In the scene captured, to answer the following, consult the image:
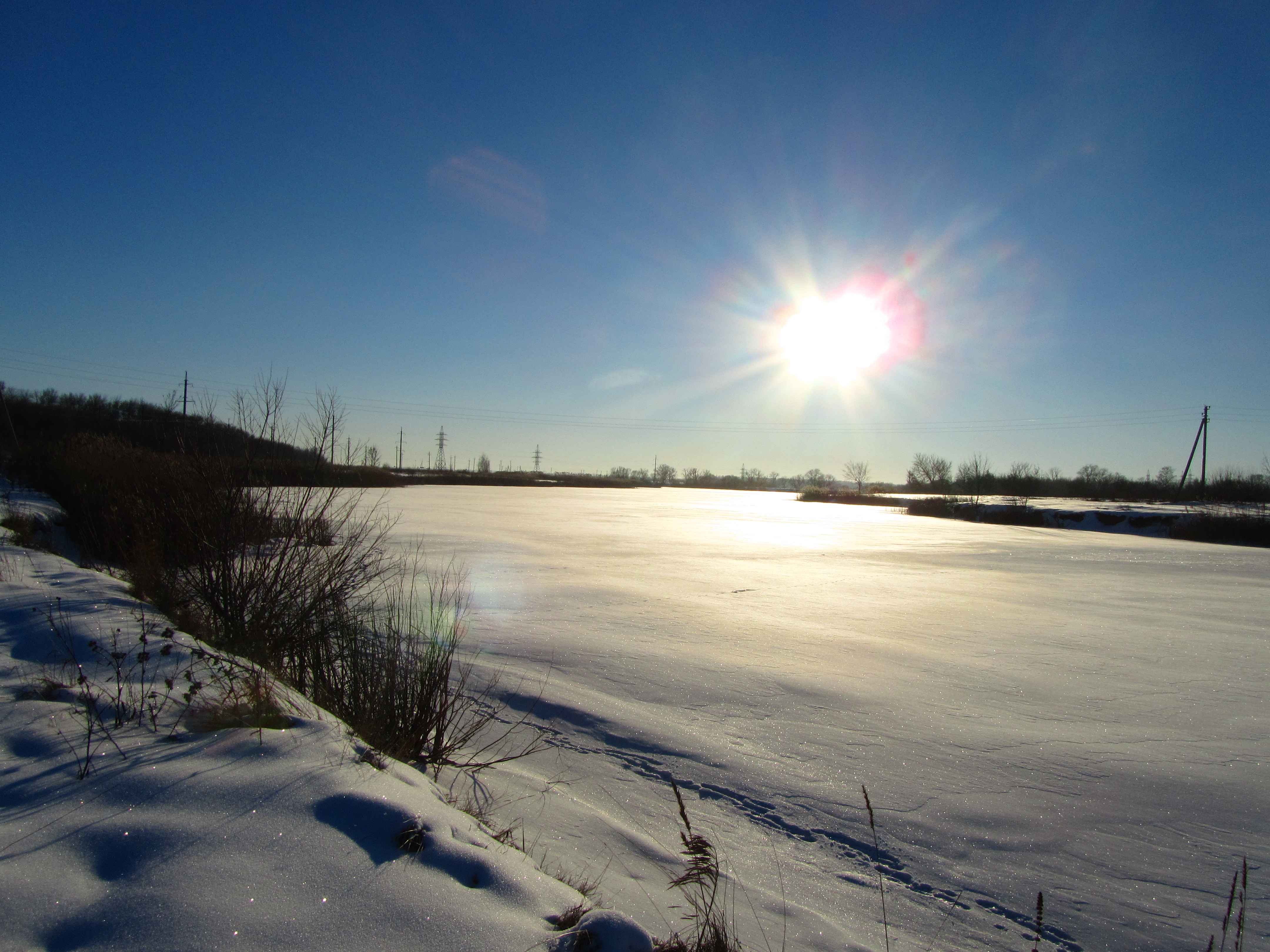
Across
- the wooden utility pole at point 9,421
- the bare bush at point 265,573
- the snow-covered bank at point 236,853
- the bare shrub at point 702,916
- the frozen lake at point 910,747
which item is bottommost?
the frozen lake at point 910,747

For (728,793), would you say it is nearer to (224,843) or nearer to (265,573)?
(224,843)

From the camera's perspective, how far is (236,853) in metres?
1.98

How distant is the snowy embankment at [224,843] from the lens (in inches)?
67.4

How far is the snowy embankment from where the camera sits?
1.71 metres

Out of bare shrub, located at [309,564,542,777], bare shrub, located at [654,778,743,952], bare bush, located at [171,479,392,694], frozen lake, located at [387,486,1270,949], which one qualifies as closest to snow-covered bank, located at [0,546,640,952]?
bare shrub, located at [654,778,743,952]

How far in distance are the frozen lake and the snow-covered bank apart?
84 centimetres

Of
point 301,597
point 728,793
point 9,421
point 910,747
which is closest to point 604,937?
point 728,793

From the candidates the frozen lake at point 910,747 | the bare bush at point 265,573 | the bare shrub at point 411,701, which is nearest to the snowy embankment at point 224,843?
the bare shrub at point 411,701

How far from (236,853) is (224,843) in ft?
0.22

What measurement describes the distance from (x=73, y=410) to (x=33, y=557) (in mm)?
38667

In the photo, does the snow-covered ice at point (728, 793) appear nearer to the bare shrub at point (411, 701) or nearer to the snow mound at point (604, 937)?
the snow mound at point (604, 937)

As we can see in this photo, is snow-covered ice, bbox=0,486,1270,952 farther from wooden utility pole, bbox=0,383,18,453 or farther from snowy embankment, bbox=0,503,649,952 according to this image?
wooden utility pole, bbox=0,383,18,453

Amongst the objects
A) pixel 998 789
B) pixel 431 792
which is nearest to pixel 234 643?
pixel 431 792

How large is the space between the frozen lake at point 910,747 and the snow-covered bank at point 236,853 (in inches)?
33.2
